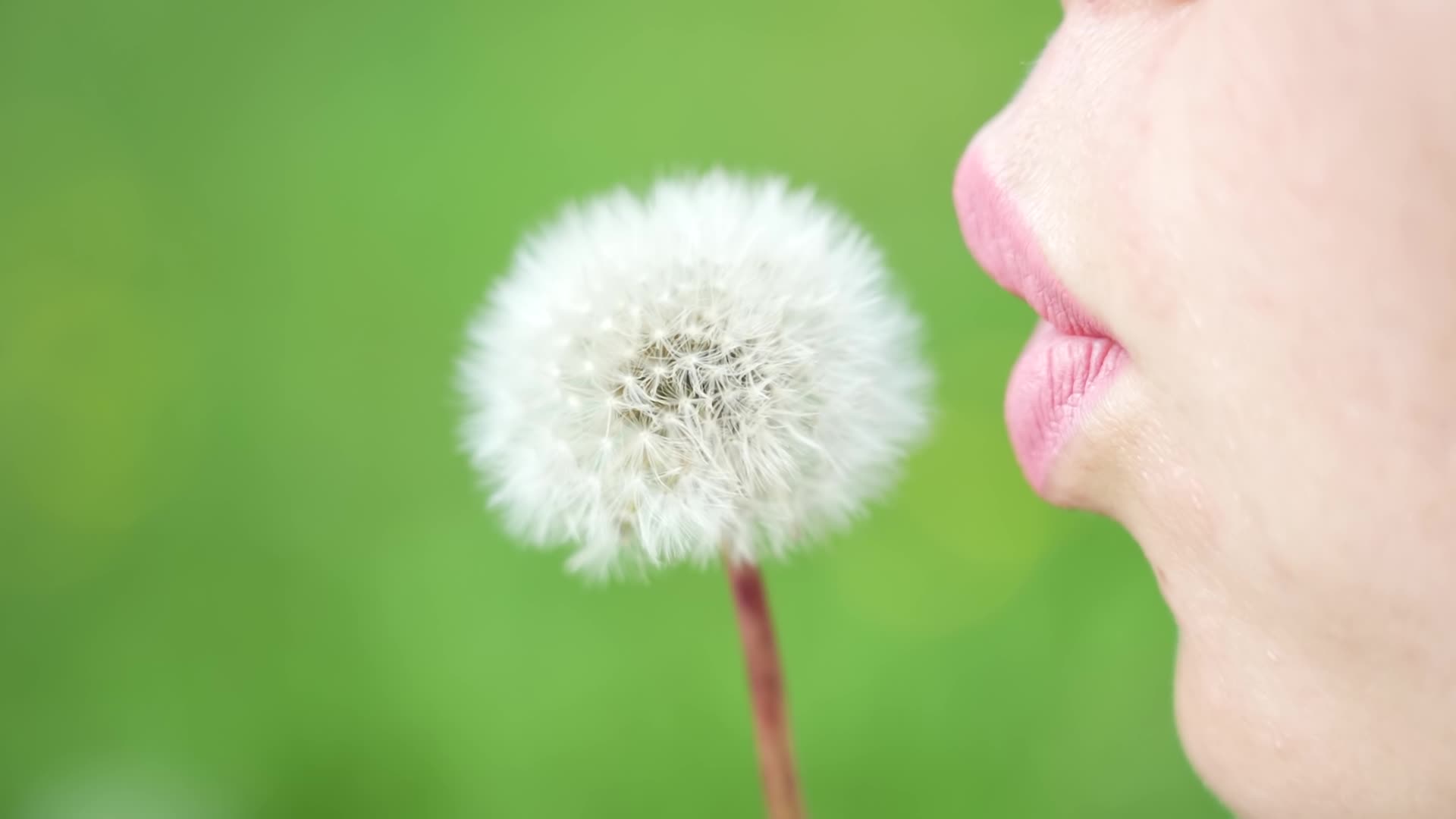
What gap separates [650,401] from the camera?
1.40ft

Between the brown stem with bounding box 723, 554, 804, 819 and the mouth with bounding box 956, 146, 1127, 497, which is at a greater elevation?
the mouth with bounding box 956, 146, 1127, 497

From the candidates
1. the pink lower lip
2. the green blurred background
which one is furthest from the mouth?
the green blurred background

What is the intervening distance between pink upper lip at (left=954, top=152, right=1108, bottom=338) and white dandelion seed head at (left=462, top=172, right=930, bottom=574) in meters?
0.06

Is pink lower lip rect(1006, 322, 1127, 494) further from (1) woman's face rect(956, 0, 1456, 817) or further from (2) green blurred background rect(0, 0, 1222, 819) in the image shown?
(2) green blurred background rect(0, 0, 1222, 819)

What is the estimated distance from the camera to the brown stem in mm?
413

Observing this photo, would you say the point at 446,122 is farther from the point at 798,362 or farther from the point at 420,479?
the point at 798,362

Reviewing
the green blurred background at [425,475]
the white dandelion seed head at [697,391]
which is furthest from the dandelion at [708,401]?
the green blurred background at [425,475]

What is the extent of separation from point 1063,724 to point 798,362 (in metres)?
0.45

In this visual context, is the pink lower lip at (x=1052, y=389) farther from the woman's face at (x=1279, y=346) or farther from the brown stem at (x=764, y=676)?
the brown stem at (x=764, y=676)

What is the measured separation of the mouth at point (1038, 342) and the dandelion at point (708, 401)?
0.06 metres

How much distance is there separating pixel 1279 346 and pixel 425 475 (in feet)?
2.23

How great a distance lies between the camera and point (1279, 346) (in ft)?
1.03

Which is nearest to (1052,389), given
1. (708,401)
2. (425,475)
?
(708,401)

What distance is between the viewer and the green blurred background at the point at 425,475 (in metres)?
0.75
